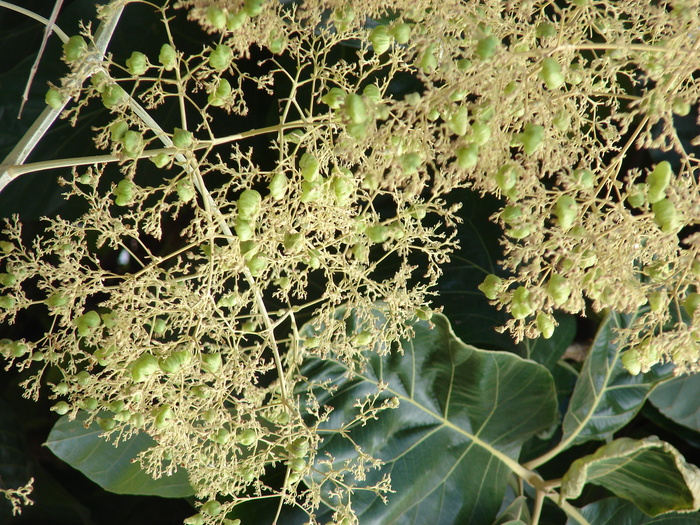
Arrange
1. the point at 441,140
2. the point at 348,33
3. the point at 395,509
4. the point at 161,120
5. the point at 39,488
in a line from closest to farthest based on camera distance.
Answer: the point at 441,140 → the point at 348,33 → the point at 395,509 → the point at 161,120 → the point at 39,488

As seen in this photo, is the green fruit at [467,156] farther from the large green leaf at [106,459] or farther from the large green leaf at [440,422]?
the large green leaf at [106,459]

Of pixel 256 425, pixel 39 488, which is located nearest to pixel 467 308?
pixel 256 425

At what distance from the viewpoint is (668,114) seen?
0.53 m

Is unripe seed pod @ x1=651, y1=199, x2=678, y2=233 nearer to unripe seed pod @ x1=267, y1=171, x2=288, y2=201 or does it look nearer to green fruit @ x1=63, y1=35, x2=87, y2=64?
unripe seed pod @ x1=267, y1=171, x2=288, y2=201

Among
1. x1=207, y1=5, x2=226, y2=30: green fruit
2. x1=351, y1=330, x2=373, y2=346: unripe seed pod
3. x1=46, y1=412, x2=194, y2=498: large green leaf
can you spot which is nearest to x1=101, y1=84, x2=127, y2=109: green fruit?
x1=207, y1=5, x2=226, y2=30: green fruit

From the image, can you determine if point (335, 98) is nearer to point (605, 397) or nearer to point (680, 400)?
point (605, 397)

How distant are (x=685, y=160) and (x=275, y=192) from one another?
37cm

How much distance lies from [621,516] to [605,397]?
247 mm

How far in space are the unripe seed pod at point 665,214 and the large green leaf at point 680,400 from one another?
0.94m

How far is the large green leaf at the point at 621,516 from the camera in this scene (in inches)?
46.3

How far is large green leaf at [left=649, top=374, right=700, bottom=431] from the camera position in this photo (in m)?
1.28

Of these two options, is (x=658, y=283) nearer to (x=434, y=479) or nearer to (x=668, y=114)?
(x=668, y=114)

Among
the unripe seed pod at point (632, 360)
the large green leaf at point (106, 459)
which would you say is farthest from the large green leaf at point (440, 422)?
the unripe seed pod at point (632, 360)

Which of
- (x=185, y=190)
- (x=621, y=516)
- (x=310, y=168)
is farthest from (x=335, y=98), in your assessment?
(x=621, y=516)
